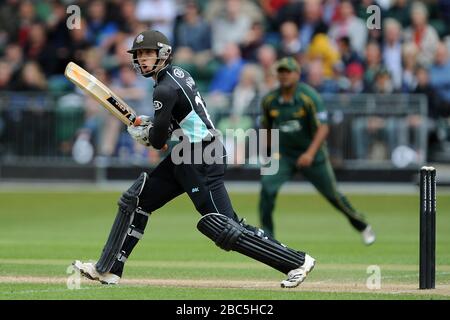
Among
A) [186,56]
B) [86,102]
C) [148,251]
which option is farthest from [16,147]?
[148,251]

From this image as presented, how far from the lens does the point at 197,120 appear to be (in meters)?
10.2

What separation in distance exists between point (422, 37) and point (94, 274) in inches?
576

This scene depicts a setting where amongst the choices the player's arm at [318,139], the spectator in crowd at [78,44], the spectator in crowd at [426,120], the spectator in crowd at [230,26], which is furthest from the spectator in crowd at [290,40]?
the player's arm at [318,139]

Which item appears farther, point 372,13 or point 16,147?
point 16,147

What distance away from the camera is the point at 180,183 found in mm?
10328

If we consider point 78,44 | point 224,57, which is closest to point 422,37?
point 224,57

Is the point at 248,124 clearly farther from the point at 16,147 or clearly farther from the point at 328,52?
the point at 16,147

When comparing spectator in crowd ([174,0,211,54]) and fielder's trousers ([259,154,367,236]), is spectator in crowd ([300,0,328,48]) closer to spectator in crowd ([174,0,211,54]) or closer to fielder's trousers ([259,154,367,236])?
spectator in crowd ([174,0,211,54])

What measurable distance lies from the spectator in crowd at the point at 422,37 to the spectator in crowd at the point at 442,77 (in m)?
0.18

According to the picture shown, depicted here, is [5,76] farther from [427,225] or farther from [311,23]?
[427,225]

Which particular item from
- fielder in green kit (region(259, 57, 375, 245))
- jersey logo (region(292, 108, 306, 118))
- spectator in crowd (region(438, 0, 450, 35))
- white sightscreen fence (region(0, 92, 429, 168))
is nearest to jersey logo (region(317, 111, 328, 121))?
fielder in green kit (region(259, 57, 375, 245))

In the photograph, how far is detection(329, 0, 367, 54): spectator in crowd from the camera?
78.8 ft
